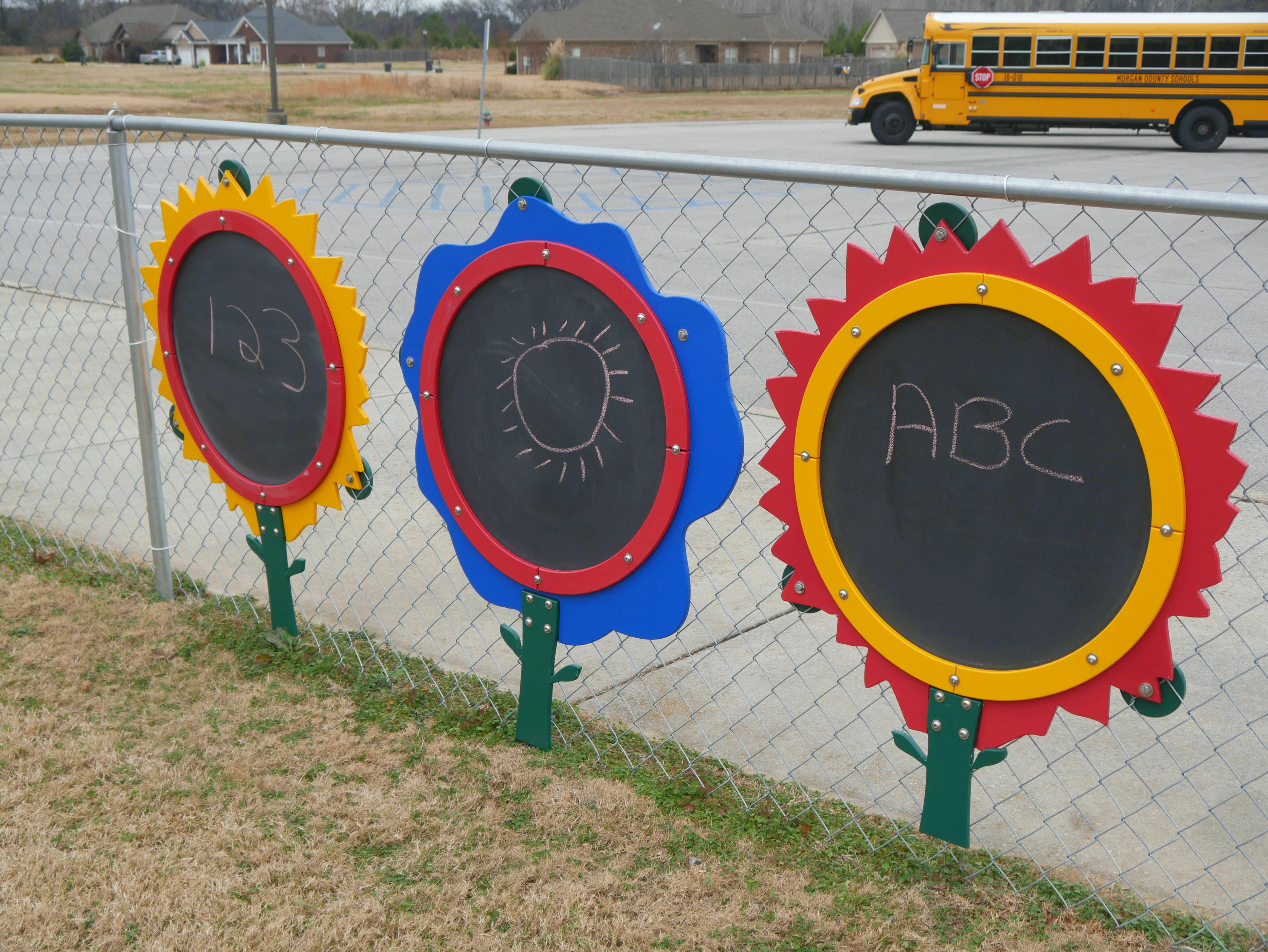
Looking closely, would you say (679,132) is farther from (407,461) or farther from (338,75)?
(338,75)

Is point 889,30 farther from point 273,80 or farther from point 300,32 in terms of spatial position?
point 273,80

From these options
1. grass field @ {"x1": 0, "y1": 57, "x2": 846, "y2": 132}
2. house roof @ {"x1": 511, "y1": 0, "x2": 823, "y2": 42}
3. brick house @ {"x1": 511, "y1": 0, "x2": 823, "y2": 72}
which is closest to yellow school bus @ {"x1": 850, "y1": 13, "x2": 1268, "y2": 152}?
grass field @ {"x1": 0, "y1": 57, "x2": 846, "y2": 132}

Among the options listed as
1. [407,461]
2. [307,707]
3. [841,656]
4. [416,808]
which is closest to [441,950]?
[416,808]

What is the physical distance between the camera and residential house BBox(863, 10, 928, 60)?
8544cm

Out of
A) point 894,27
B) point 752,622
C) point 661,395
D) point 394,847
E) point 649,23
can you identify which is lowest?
point 394,847

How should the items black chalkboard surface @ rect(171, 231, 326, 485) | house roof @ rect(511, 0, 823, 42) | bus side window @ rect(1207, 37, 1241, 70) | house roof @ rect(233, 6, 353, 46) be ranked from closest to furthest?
1. black chalkboard surface @ rect(171, 231, 326, 485)
2. bus side window @ rect(1207, 37, 1241, 70)
3. house roof @ rect(511, 0, 823, 42)
4. house roof @ rect(233, 6, 353, 46)

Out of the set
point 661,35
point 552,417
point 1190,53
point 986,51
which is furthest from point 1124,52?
point 661,35

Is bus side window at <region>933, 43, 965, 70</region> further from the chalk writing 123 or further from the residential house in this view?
the residential house

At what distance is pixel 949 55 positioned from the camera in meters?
24.2

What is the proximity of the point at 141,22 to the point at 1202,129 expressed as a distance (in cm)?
12048

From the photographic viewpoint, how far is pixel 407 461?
5539 millimetres

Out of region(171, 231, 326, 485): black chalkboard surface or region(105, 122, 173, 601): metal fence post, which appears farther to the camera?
region(105, 122, 173, 601): metal fence post

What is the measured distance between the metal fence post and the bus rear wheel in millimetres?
24677

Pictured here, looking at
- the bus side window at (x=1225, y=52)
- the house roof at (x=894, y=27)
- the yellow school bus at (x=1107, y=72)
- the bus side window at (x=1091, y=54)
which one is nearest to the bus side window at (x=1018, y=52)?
the yellow school bus at (x=1107, y=72)
